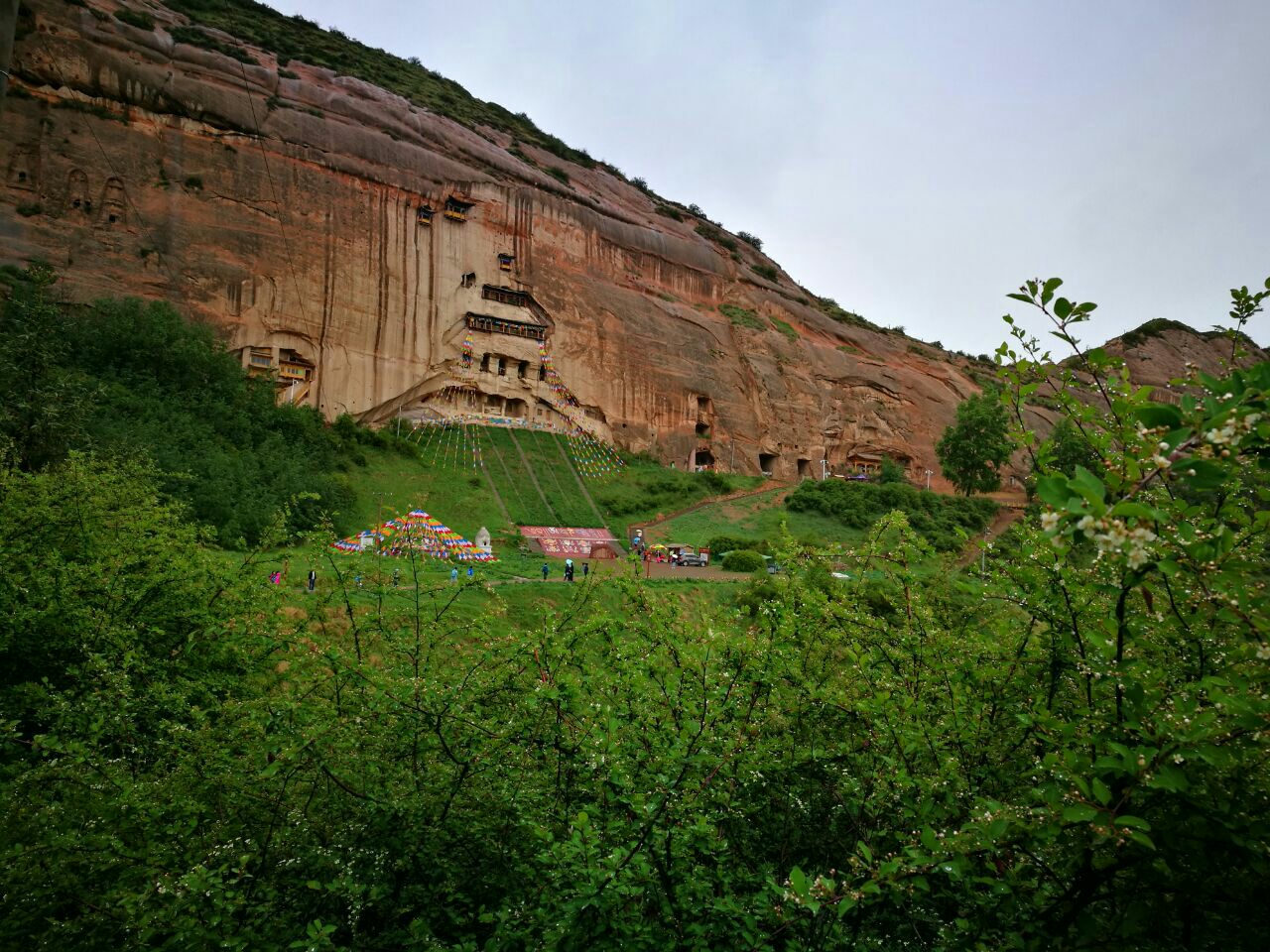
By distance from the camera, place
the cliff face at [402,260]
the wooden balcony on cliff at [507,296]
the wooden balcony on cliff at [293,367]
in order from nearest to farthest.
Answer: the cliff face at [402,260]
the wooden balcony on cliff at [293,367]
the wooden balcony on cliff at [507,296]

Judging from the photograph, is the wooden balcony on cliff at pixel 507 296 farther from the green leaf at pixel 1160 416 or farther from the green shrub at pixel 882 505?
the green leaf at pixel 1160 416

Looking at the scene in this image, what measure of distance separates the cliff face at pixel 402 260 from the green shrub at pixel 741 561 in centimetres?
1852

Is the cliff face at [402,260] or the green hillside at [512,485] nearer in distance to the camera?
the cliff face at [402,260]

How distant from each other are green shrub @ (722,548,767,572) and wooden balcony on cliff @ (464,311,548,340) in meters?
22.7

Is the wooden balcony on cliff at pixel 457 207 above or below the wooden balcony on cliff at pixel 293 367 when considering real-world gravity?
above

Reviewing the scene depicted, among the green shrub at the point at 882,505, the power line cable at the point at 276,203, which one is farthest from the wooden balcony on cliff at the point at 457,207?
the green shrub at the point at 882,505

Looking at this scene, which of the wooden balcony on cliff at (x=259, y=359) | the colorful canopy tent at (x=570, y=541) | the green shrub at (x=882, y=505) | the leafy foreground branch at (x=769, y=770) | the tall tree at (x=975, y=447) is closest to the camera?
the leafy foreground branch at (x=769, y=770)

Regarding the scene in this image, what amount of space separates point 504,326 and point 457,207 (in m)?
7.70

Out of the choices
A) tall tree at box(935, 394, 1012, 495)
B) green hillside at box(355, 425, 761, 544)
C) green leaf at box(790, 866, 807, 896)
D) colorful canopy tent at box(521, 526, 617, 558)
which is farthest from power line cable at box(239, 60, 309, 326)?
tall tree at box(935, 394, 1012, 495)

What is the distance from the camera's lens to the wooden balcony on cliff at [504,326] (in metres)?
41.2

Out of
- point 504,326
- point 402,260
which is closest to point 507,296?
point 504,326

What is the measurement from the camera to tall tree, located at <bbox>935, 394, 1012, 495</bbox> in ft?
144

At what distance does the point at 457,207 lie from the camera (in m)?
41.2

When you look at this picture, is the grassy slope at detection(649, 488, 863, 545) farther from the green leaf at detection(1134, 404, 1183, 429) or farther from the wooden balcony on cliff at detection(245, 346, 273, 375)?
the green leaf at detection(1134, 404, 1183, 429)
